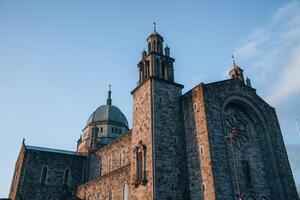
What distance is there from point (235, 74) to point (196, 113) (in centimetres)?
1032

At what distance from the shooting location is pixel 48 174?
1571 inches

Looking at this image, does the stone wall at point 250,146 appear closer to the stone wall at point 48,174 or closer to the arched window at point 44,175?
the stone wall at point 48,174

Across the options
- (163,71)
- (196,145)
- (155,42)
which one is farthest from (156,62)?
(196,145)

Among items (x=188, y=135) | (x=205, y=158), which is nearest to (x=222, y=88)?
(x=188, y=135)

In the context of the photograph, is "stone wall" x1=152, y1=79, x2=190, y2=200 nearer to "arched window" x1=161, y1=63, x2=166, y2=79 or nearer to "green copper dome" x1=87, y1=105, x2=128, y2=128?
"arched window" x1=161, y1=63, x2=166, y2=79

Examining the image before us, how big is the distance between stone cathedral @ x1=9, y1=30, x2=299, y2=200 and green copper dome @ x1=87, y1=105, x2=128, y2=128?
18066 millimetres

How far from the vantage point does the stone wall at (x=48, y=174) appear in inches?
1490

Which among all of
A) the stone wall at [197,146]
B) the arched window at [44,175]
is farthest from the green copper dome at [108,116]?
the stone wall at [197,146]

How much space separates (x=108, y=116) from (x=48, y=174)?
16.7 meters

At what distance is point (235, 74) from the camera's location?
33.9m

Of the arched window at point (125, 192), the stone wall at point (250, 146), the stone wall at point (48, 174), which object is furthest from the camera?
the stone wall at point (48, 174)

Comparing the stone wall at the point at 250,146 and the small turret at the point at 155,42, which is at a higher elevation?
the small turret at the point at 155,42

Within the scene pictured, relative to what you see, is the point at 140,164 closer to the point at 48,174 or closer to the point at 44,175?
the point at 48,174

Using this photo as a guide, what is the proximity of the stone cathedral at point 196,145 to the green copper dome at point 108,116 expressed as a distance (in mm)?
18066
